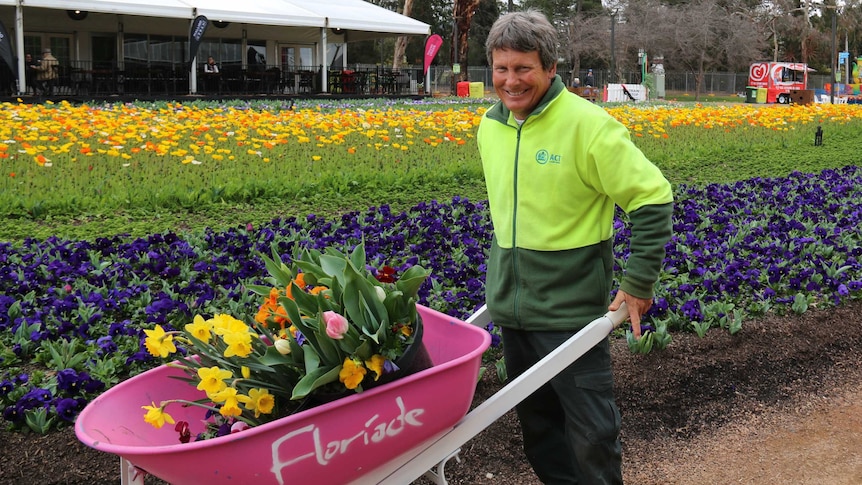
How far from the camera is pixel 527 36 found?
8.18 feet

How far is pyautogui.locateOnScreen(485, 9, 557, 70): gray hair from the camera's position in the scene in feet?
8.21

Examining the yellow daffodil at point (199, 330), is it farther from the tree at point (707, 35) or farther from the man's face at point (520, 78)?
the tree at point (707, 35)

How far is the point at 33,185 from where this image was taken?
8.05 meters

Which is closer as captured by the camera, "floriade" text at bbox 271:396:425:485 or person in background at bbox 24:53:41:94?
"floriade" text at bbox 271:396:425:485

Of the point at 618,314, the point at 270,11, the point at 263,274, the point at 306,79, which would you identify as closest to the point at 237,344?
the point at 618,314

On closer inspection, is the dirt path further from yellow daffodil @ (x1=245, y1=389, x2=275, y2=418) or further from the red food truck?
the red food truck

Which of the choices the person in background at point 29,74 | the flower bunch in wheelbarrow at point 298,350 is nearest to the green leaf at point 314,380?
the flower bunch in wheelbarrow at point 298,350

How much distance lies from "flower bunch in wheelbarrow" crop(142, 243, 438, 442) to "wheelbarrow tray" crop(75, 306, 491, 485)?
0.20 ft

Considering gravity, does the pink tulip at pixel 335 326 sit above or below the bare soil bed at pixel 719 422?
above

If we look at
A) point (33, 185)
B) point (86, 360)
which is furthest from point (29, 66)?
point (86, 360)

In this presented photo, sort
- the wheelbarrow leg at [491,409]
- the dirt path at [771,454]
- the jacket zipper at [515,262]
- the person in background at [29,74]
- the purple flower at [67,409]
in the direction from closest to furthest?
the wheelbarrow leg at [491,409], the jacket zipper at [515,262], the purple flower at [67,409], the dirt path at [771,454], the person in background at [29,74]

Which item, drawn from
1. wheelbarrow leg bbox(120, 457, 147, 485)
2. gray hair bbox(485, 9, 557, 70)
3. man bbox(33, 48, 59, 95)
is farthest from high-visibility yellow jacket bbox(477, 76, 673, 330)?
man bbox(33, 48, 59, 95)

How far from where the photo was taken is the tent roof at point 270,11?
22531 mm

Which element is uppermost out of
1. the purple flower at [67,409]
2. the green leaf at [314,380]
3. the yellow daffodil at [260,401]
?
the green leaf at [314,380]
